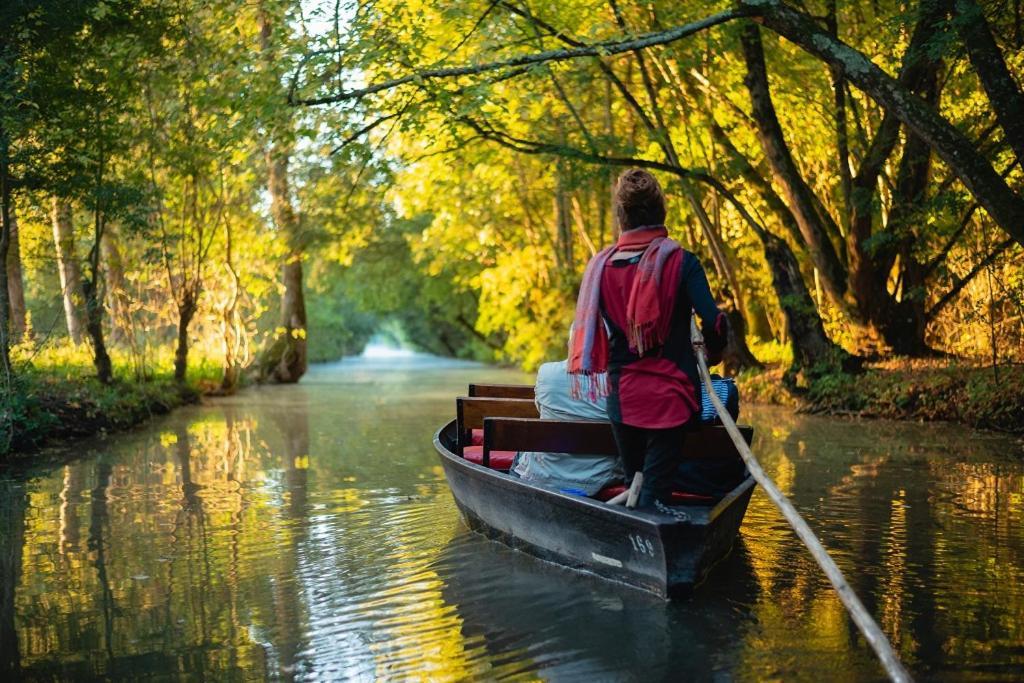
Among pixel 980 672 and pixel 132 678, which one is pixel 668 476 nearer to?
pixel 980 672

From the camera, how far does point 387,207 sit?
32.2 meters

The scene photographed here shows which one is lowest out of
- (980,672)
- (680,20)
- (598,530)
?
(980,672)

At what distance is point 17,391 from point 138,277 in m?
7.78

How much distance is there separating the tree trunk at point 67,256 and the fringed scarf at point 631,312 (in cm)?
1028

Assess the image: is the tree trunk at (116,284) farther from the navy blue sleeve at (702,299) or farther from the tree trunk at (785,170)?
the navy blue sleeve at (702,299)

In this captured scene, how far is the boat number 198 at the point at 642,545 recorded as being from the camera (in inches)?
211

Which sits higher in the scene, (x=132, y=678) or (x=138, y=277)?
(x=138, y=277)

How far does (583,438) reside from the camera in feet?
20.8

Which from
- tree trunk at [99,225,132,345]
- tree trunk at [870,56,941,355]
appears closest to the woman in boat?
tree trunk at [870,56,941,355]

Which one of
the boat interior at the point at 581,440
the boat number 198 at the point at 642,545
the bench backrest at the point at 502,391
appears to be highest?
the bench backrest at the point at 502,391

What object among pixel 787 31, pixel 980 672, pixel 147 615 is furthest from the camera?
pixel 787 31

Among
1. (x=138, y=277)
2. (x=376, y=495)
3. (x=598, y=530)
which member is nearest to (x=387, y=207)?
(x=138, y=277)

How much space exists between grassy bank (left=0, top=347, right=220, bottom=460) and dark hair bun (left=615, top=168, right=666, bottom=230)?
26.3ft

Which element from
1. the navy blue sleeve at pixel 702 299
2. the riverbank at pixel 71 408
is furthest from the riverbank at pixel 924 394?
the riverbank at pixel 71 408
